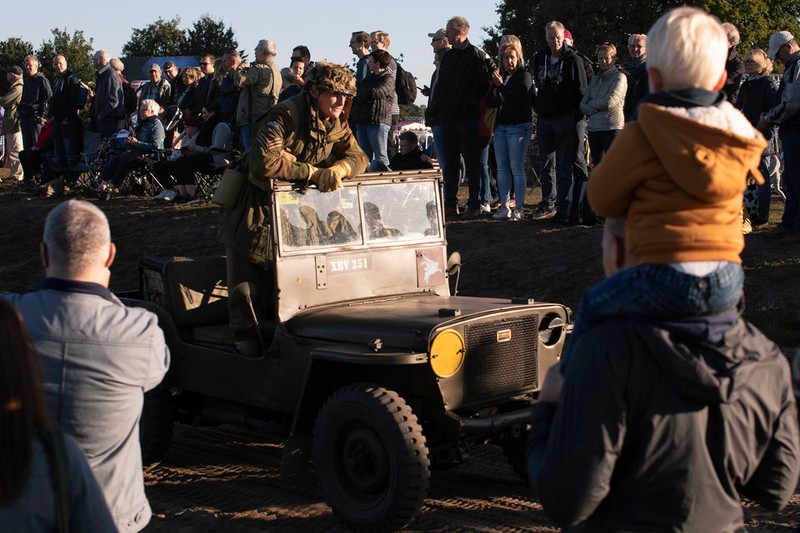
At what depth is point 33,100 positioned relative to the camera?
61.5 feet

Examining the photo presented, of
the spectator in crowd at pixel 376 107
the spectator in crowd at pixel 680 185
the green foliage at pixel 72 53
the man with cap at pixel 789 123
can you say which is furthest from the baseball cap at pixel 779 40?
the green foliage at pixel 72 53

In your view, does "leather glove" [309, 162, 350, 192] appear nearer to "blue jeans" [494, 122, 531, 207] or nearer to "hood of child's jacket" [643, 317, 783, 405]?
"hood of child's jacket" [643, 317, 783, 405]

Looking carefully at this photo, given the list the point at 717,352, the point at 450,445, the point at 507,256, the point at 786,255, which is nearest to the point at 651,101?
the point at 717,352

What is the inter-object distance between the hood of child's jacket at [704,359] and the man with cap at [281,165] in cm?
415

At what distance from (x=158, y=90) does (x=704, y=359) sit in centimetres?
1601

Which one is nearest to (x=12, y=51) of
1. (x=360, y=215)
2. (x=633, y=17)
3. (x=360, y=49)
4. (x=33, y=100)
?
(x=633, y=17)

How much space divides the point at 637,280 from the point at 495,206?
10.9 meters

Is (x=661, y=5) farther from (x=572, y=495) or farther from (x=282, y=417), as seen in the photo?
(x=572, y=495)

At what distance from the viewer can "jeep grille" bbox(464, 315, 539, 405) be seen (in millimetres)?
5840

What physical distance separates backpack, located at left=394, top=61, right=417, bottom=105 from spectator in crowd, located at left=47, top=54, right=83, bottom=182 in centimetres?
643

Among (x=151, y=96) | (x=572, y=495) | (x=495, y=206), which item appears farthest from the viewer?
(x=151, y=96)

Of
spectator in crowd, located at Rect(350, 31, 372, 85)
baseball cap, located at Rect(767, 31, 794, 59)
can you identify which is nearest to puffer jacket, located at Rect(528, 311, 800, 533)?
baseball cap, located at Rect(767, 31, 794, 59)

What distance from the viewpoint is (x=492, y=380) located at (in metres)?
5.92

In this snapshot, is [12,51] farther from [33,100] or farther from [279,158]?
[279,158]
